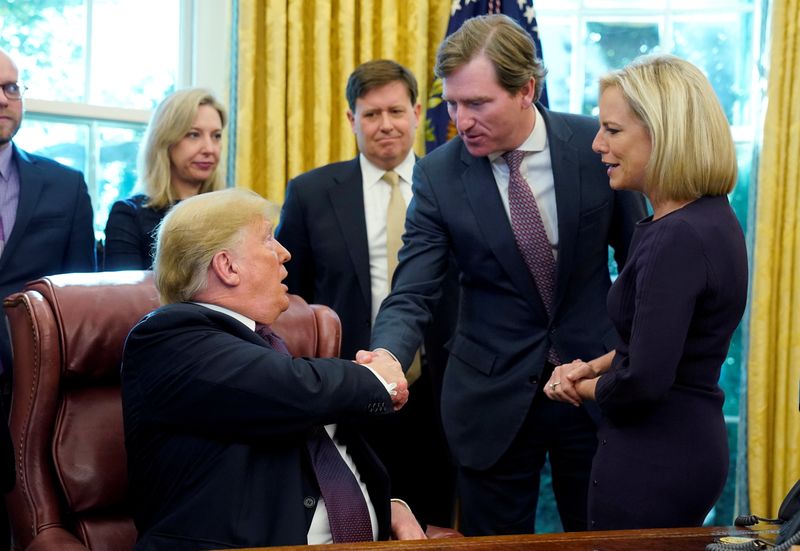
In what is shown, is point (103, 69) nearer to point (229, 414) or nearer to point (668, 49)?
point (668, 49)

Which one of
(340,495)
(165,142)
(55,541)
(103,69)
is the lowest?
(55,541)

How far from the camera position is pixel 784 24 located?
385 cm

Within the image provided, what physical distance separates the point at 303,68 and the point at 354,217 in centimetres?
83

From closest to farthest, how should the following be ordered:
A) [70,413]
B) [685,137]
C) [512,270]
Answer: [685,137]
[70,413]
[512,270]

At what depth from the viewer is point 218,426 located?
186 cm

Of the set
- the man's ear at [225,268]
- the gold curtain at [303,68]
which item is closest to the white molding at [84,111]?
the gold curtain at [303,68]

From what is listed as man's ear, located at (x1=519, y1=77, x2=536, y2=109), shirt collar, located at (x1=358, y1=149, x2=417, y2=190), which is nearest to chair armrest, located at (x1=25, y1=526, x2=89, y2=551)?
man's ear, located at (x1=519, y1=77, x2=536, y2=109)

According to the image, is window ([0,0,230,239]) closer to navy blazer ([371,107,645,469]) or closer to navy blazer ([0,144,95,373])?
navy blazer ([0,144,95,373])

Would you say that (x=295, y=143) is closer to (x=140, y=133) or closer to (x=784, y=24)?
(x=140, y=133)

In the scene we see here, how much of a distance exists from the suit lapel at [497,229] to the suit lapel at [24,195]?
128 centimetres

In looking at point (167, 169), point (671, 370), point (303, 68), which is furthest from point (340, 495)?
point (303, 68)

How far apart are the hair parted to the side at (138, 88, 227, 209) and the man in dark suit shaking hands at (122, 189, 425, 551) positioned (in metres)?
1.23

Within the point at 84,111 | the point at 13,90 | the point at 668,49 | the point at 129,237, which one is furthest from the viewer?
the point at 668,49

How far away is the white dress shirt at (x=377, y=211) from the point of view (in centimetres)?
322
